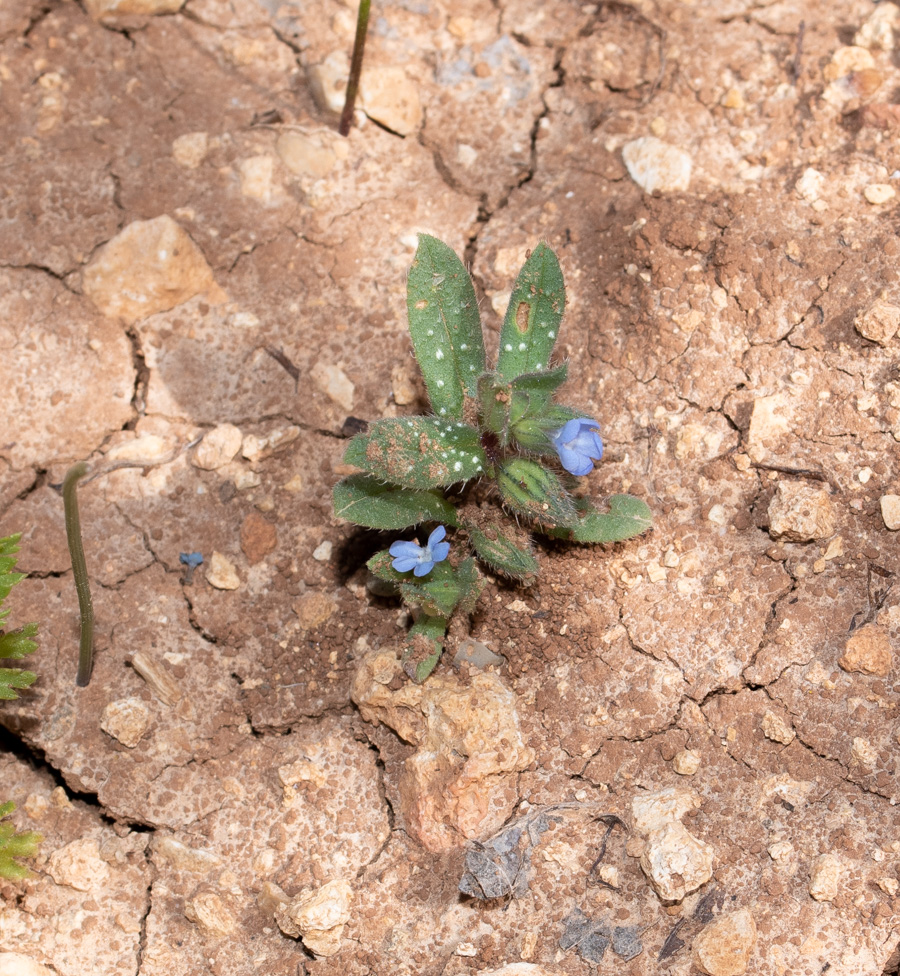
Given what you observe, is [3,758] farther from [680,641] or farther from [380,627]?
[680,641]

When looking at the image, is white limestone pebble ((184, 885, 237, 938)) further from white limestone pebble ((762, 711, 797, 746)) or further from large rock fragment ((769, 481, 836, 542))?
large rock fragment ((769, 481, 836, 542))

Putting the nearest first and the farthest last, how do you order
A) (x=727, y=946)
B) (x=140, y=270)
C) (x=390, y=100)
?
(x=727, y=946)
(x=140, y=270)
(x=390, y=100)

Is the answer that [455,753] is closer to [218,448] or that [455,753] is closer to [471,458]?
[471,458]

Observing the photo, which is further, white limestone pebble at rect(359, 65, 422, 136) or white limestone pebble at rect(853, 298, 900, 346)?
white limestone pebble at rect(359, 65, 422, 136)

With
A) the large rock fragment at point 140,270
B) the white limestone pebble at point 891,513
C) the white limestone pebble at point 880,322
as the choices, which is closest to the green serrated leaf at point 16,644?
the large rock fragment at point 140,270

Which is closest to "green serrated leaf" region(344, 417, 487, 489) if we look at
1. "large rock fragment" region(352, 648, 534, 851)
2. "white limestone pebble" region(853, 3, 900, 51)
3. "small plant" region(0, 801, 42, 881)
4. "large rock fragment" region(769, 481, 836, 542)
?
"large rock fragment" region(352, 648, 534, 851)

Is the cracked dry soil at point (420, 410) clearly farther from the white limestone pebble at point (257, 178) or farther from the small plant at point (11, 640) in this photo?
the small plant at point (11, 640)

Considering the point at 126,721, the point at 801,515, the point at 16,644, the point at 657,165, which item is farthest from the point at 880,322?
the point at 16,644
